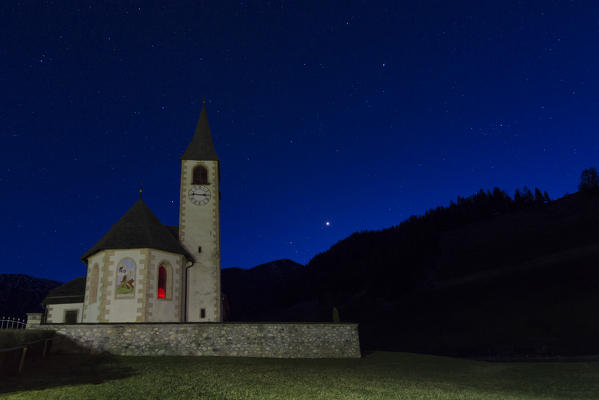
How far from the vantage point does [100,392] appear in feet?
39.0

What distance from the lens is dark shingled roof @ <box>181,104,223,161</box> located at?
128 ft

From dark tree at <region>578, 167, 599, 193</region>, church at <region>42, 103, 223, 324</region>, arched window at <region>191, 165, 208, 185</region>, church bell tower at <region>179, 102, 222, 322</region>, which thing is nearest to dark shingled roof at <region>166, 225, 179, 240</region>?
church at <region>42, 103, 223, 324</region>

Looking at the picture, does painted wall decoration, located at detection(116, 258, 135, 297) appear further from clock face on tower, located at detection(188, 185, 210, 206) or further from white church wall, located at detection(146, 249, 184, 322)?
clock face on tower, located at detection(188, 185, 210, 206)

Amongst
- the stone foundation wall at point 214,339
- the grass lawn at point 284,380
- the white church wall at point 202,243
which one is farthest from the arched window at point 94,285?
the grass lawn at point 284,380

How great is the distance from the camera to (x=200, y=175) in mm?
38375

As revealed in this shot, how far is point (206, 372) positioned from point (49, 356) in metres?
9.07

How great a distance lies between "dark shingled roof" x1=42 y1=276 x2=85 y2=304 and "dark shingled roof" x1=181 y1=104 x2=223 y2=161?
16.4 metres

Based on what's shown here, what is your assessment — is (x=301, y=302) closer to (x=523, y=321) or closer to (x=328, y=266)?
(x=328, y=266)

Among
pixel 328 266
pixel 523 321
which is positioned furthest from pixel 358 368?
pixel 328 266

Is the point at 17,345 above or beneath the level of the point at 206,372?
above

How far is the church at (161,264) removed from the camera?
2772cm

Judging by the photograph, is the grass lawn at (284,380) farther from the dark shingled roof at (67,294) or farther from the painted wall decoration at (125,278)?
the dark shingled roof at (67,294)

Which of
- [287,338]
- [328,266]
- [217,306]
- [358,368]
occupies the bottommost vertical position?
[358,368]

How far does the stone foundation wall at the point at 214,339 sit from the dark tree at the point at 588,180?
99102 mm
